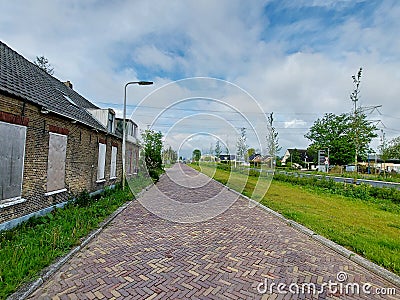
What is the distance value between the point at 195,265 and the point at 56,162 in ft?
19.6

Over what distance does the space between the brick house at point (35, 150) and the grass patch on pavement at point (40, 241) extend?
52cm

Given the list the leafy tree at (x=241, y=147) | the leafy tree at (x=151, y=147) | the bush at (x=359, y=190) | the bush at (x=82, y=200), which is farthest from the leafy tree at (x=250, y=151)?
the bush at (x=82, y=200)

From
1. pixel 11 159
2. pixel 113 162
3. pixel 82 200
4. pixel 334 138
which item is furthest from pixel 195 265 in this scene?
pixel 334 138

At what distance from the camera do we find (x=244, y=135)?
1246 inches

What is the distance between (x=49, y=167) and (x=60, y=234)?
309 cm

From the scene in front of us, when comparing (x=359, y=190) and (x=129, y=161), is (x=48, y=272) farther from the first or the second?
(x=129, y=161)

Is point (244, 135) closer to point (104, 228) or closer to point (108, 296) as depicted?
point (104, 228)

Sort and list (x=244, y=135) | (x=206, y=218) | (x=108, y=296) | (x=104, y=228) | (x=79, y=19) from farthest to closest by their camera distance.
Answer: (x=244, y=135)
(x=79, y=19)
(x=206, y=218)
(x=104, y=228)
(x=108, y=296)

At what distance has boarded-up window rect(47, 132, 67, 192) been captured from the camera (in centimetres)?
786

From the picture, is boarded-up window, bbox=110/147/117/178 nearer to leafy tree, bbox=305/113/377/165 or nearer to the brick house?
the brick house

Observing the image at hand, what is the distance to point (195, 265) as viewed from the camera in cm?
453

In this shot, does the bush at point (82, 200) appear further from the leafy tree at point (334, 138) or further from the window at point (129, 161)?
the leafy tree at point (334, 138)

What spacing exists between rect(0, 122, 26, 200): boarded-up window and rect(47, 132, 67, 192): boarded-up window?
1425mm

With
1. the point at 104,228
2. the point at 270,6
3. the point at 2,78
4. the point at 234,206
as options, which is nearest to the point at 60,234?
the point at 104,228
